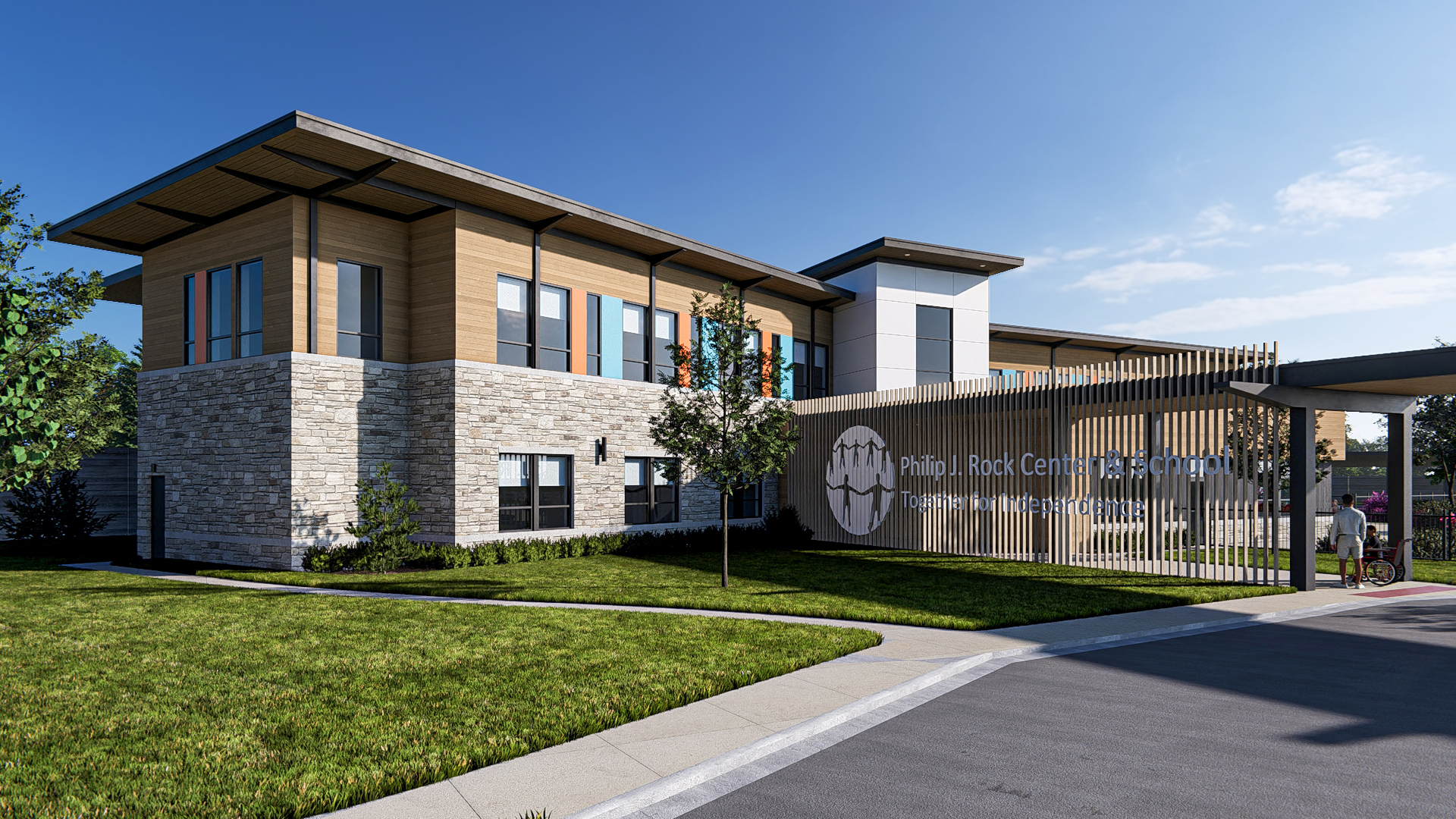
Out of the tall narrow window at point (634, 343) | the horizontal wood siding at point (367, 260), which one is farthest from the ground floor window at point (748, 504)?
the horizontal wood siding at point (367, 260)

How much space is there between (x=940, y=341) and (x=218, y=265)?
930 inches

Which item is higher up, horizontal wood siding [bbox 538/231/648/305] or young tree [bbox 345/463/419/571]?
horizontal wood siding [bbox 538/231/648/305]

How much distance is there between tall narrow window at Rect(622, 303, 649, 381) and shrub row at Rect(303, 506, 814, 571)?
469 centimetres

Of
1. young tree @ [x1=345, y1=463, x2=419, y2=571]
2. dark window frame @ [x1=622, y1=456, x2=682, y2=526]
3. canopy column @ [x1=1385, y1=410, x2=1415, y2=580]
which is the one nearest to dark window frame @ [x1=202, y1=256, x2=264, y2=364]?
young tree @ [x1=345, y1=463, x2=419, y2=571]

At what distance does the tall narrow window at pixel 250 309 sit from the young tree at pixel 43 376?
2949 millimetres

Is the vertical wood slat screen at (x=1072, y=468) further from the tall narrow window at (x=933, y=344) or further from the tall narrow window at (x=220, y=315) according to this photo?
the tall narrow window at (x=220, y=315)

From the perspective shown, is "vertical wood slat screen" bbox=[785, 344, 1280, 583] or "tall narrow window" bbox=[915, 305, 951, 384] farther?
"tall narrow window" bbox=[915, 305, 951, 384]

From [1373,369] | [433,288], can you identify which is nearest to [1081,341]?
[1373,369]

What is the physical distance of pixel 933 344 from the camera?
32125mm

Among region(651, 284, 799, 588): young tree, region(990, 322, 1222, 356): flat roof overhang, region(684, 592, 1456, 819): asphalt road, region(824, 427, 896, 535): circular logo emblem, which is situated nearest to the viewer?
region(684, 592, 1456, 819): asphalt road

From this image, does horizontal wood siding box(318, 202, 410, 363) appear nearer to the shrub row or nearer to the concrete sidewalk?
the shrub row

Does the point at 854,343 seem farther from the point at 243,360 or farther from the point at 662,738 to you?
the point at 662,738

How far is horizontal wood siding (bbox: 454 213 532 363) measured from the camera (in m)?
20.2

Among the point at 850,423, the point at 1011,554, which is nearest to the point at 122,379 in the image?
the point at 850,423
